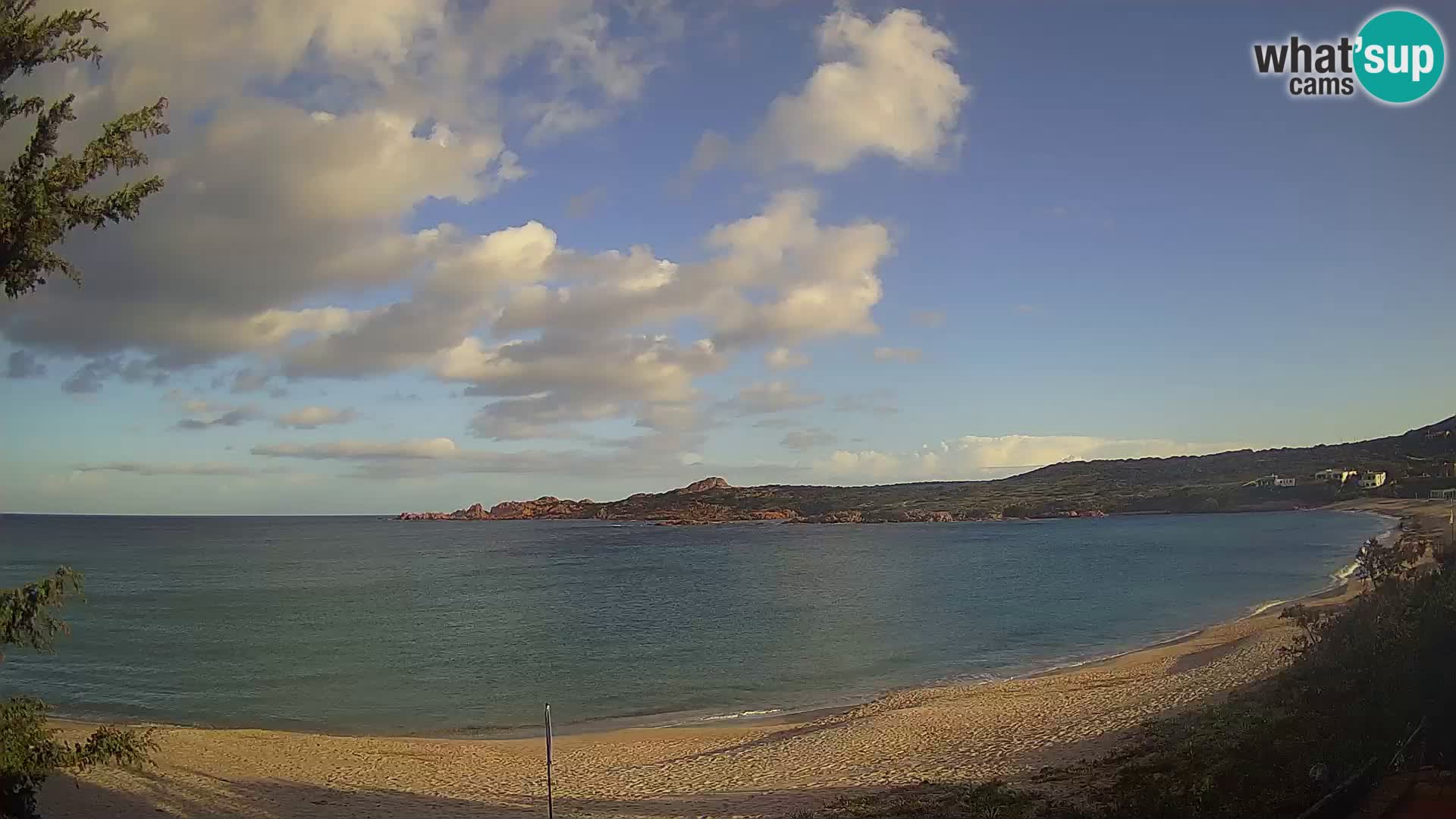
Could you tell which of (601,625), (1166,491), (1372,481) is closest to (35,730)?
(601,625)

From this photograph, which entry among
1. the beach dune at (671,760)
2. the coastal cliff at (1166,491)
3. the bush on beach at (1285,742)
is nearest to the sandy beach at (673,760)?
the beach dune at (671,760)

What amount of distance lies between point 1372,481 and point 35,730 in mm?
145930

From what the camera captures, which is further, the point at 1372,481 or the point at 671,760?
the point at 1372,481

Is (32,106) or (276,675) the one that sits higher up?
(32,106)

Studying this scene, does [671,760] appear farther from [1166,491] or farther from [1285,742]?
[1166,491]

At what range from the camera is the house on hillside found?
385 ft

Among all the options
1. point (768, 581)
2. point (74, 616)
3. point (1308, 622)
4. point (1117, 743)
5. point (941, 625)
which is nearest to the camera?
point (1117, 743)

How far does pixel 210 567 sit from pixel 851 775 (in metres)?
81.4

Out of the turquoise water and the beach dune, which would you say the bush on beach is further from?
the turquoise water

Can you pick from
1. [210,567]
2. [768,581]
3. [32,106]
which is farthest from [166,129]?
[210,567]

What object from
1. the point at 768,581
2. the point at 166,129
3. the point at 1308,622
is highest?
the point at 166,129

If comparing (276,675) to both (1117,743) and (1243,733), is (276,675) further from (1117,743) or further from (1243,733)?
(1243,733)

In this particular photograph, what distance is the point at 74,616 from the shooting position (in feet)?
150

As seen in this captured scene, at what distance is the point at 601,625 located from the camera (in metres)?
42.3
